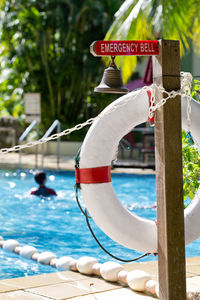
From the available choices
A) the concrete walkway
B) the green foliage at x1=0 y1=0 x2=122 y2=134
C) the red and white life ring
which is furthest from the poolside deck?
the green foliage at x1=0 y1=0 x2=122 y2=134

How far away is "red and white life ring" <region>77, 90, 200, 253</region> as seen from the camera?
10.7ft

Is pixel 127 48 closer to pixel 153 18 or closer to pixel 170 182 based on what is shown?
pixel 170 182

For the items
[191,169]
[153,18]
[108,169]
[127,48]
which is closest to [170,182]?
[108,169]

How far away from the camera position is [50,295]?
12.3 ft

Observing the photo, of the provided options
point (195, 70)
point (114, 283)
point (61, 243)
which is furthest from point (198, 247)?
point (195, 70)

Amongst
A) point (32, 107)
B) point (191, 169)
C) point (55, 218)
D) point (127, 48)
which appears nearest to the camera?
point (127, 48)

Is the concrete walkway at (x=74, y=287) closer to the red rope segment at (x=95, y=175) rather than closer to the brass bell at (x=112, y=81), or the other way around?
the red rope segment at (x=95, y=175)

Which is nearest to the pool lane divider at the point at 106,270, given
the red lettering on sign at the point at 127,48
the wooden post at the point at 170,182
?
the wooden post at the point at 170,182

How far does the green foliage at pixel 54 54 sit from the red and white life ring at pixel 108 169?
1342cm

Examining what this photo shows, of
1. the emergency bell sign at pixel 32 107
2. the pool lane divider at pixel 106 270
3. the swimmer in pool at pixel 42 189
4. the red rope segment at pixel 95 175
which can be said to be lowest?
the pool lane divider at pixel 106 270

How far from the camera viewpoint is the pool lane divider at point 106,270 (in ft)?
12.5

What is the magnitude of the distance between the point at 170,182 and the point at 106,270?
4.03 ft

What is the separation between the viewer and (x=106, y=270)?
412 cm

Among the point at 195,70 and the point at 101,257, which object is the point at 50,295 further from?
the point at 195,70
